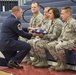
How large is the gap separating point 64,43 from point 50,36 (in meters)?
0.48

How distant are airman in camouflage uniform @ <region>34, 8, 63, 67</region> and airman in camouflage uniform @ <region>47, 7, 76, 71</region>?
0.17 m

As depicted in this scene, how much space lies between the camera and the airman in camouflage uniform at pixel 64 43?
4.99 m

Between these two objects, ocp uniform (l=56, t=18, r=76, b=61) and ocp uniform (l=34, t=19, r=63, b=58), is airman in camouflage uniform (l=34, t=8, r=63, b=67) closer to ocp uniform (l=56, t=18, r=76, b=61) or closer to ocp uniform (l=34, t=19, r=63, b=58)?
ocp uniform (l=34, t=19, r=63, b=58)

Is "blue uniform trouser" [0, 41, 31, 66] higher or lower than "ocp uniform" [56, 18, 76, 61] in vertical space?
lower

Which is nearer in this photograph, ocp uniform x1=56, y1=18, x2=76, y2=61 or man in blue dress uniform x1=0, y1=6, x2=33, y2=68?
ocp uniform x1=56, y1=18, x2=76, y2=61

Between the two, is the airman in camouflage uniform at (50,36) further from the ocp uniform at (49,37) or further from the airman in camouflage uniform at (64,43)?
the airman in camouflage uniform at (64,43)

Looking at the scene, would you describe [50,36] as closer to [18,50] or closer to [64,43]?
[64,43]

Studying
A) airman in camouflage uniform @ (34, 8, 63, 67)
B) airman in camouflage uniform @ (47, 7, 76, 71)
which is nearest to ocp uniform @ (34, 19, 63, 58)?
airman in camouflage uniform @ (34, 8, 63, 67)

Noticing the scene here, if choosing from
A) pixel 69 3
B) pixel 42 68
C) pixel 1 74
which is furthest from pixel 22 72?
pixel 69 3

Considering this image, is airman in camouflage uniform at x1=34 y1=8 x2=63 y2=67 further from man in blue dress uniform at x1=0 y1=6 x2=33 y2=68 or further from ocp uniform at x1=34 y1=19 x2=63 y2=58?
man in blue dress uniform at x1=0 y1=6 x2=33 y2=68

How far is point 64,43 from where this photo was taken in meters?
4.98

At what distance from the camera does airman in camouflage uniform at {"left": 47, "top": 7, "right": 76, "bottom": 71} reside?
4.99 metres

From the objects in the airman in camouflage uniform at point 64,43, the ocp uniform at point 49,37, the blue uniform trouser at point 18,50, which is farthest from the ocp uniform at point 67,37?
the blue uniform trouser at point 18,50

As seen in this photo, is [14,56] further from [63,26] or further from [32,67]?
[63,26]
